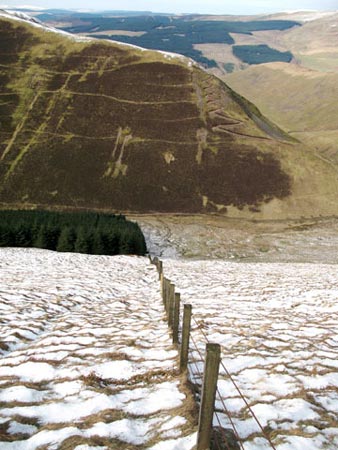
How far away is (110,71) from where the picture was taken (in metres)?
110

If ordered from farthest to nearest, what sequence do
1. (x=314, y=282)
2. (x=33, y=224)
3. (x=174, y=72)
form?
(x=174, y=72)
(x=33, y=224)
(x=314, y=282)

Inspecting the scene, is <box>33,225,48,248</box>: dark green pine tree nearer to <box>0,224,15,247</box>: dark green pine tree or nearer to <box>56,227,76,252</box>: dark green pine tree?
<box>56,227,76,252</box>: dark green pine tree

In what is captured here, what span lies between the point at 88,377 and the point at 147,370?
1.46 metres

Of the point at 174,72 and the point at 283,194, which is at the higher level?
the point at 174,72

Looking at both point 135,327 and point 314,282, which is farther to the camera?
point 314,282

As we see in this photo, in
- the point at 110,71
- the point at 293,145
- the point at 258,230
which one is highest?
the point at 110,71

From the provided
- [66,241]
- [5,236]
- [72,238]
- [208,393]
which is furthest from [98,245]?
[208,393]

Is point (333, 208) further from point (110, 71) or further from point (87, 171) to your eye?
point (110, 71)

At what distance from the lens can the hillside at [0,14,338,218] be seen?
8075cm

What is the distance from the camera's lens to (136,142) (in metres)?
92.8

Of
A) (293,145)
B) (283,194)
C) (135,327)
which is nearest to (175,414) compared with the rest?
(135,327)

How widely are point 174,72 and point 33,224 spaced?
7958cm

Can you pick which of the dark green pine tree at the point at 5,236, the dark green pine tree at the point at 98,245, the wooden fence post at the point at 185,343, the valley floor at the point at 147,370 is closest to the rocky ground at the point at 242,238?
the dark green pine tree at the point at 98,245

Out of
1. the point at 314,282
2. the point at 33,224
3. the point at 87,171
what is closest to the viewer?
the point at 314,282
